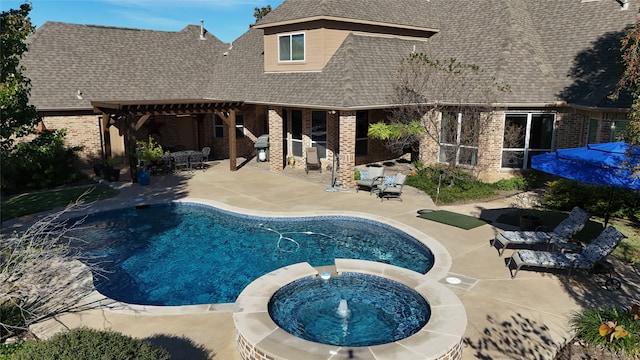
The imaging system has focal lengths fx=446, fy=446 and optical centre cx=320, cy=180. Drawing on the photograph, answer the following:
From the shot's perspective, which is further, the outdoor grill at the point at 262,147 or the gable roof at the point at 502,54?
the outdoor grill at the point at 262,147

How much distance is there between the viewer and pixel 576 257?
10711 millimetres

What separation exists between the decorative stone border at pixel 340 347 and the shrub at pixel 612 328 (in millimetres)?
2202

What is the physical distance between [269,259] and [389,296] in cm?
419

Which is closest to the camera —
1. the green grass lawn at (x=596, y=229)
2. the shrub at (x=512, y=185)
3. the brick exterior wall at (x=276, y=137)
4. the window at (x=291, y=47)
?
the green grass lawn at (x=596, y=229)

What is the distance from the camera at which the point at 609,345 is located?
7871 mm

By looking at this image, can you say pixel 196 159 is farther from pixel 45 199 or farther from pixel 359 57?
pixel 359 57

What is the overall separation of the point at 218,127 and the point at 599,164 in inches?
857

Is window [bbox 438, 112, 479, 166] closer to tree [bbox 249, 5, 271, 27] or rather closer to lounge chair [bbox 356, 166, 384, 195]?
lounge chair [bbox 356, 166, 384, 195]

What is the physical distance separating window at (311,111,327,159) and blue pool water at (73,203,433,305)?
25.6 ft

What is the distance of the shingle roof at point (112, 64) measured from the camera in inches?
937

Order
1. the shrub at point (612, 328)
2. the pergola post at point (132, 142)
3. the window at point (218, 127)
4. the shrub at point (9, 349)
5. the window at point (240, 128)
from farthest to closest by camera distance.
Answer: the window at point (218, 127) < the window at point (240, 128) < the pergola post at point (132, 142) < the shrub at point (612, 328) < the shrub at point (9, 349)

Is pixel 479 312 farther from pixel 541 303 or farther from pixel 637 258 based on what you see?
pixel 637 258

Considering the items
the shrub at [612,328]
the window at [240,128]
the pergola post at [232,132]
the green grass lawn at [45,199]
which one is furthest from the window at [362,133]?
the shrub at [612,328]

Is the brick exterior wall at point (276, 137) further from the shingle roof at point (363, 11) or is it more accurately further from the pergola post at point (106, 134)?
the pergola post at point (106, 134)
